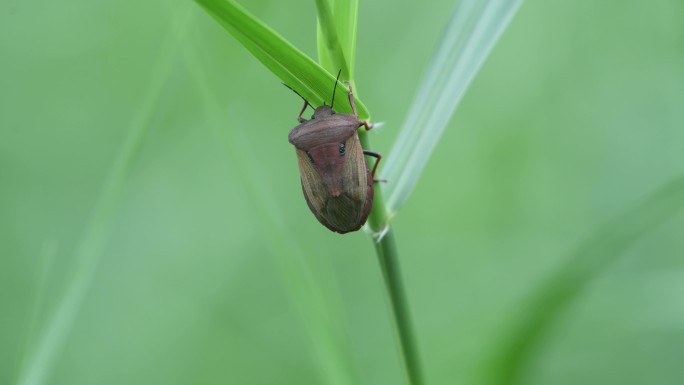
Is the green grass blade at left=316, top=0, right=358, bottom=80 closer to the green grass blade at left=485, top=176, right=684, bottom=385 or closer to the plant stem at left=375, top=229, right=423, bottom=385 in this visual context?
the plant stem at left=375, top=229, right=423, bottom=385

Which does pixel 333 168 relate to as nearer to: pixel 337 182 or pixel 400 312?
pixel 337 182

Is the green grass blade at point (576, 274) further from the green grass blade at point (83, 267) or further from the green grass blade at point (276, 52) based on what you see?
the green grass blade at point (83, 267)

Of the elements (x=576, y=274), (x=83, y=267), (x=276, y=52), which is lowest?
(x=83, y=267)

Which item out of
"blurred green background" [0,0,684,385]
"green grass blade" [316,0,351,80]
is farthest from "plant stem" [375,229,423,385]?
"blurred green background" [0,0,684,385]

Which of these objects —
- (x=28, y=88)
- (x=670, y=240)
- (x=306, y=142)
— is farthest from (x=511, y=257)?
(x=28, y=88)

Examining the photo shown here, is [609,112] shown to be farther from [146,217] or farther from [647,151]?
[146,217]

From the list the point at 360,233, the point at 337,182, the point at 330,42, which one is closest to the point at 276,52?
the point at 330,42

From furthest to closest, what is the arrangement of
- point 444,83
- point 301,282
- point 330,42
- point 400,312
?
1. point 301,282
2. point 444,83
3. point 400,312
4. point 330,42
